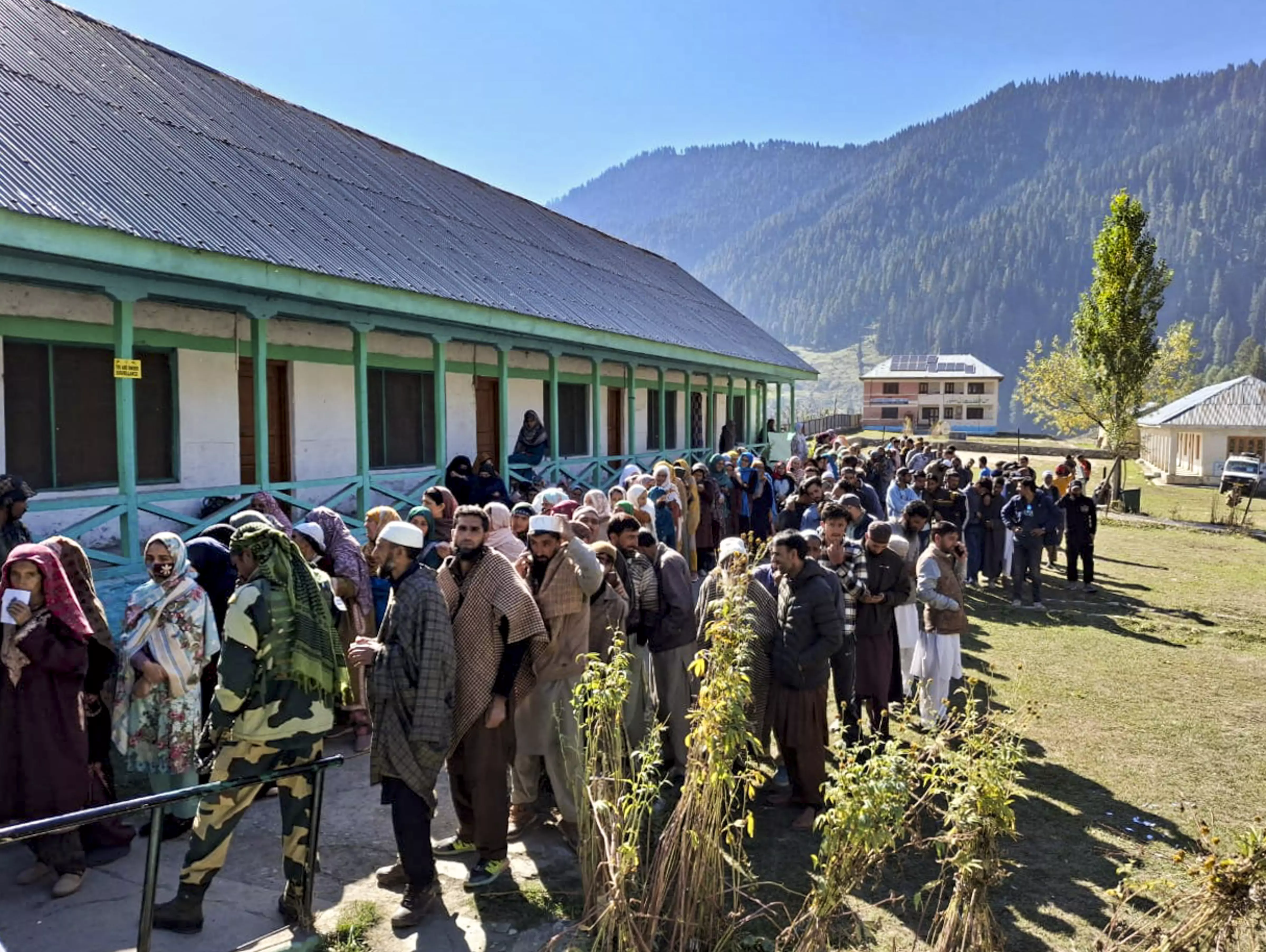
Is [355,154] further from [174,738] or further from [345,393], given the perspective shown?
[174,738]

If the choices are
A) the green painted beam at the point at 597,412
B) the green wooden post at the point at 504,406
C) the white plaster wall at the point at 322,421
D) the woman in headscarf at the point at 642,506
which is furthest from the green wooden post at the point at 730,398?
the woman in headscarf at the point at 642,506

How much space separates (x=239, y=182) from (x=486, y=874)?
7.75 meters

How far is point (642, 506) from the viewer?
8547 millimetres

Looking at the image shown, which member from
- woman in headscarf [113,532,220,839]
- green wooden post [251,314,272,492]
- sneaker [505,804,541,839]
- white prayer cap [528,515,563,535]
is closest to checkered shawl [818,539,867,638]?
white prayer cap [528,515,563,535]

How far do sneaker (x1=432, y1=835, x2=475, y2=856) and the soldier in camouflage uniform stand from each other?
0.92m

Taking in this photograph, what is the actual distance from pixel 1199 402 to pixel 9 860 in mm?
41502

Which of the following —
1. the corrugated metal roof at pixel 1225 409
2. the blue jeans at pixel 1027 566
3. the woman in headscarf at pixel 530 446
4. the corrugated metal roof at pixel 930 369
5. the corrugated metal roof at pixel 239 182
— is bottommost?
the blue jeans at pixel 1027 566

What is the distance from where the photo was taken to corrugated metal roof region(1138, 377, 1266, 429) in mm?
34094

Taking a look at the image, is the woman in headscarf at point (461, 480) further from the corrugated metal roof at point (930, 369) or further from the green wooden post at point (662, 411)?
the corrugated metal roof at point (930, 369)

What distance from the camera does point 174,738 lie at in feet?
15.3

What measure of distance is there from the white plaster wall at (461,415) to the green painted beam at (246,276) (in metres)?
1.39

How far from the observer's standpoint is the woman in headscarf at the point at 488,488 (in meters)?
10.5

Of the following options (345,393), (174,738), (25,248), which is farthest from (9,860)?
(345,393)

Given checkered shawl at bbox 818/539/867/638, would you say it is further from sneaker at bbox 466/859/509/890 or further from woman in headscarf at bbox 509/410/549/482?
woman in headscarf at bbox 509/410/549/482
